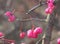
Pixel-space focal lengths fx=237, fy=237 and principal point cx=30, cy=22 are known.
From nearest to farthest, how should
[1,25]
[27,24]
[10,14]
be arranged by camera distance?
[10,14] → [27,24] → [1,25]

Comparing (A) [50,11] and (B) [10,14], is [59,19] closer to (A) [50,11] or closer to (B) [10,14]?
(B) [10,14]

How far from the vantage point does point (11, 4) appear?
157 inches

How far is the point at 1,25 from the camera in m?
4.19

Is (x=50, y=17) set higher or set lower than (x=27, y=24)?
lower

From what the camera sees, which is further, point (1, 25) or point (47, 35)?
point (1, 25)

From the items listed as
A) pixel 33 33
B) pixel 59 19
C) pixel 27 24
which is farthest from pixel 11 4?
pixel 33 33

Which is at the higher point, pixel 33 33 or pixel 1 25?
pixel 1 25

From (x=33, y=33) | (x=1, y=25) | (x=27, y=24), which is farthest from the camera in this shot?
(x=1, y=25)

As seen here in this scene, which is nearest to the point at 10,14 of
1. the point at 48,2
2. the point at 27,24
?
the point at 48,2

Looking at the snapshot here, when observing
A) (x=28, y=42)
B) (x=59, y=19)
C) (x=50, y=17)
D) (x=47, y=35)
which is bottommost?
(x=47, y=35)

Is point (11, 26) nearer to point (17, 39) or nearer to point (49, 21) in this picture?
point (17, 39)

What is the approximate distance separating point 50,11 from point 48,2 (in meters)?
0.06

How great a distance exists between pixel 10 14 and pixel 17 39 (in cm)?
203

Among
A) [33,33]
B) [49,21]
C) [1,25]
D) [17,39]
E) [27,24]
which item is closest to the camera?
[49,21]
